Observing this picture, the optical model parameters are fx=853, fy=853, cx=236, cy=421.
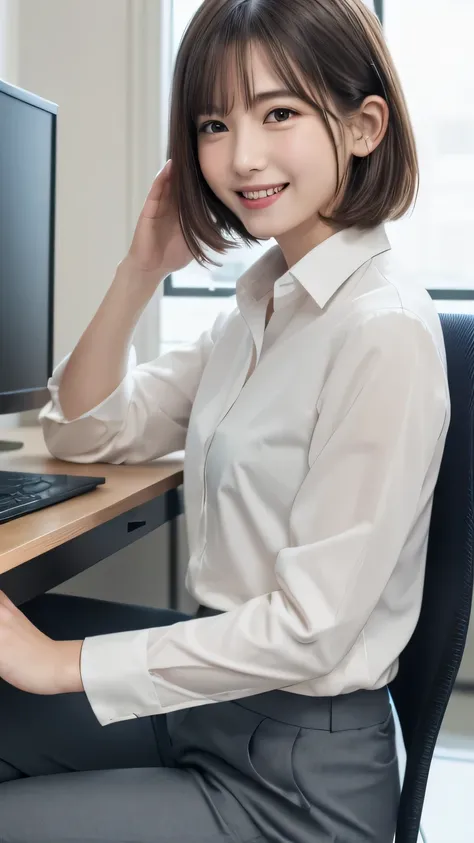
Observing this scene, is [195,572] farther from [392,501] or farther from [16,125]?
[16,125]

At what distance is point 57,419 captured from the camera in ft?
4.30

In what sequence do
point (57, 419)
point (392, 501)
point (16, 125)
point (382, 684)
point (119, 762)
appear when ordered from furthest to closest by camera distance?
point (57, 419) < point (16, 125) < point (119, 762) < point (382, 684) < point (392, 501)

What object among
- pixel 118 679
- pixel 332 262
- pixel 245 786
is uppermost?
pixel 332 262

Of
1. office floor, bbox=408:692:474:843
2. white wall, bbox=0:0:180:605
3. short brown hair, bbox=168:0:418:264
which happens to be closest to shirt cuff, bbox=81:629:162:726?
short brown hair, bbox=168:0:418:264

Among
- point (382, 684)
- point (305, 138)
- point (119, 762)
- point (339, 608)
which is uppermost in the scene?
point (305, 138)

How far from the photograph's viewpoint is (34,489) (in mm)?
1068

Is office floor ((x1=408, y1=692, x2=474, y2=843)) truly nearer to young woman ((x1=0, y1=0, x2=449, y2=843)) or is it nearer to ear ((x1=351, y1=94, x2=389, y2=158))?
young woman ((x1=0, y1=0, x2=449, y2=843))

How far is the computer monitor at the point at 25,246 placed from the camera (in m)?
1.20

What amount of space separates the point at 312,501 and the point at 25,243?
68 centimetres

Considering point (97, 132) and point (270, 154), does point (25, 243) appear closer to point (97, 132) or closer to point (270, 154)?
point (270, 154)

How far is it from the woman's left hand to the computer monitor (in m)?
0.47

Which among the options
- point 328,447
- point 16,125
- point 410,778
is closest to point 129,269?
point 16,125

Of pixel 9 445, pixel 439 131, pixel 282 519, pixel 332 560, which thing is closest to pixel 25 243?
pixel 9 445

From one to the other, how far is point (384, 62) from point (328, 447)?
0.45m
